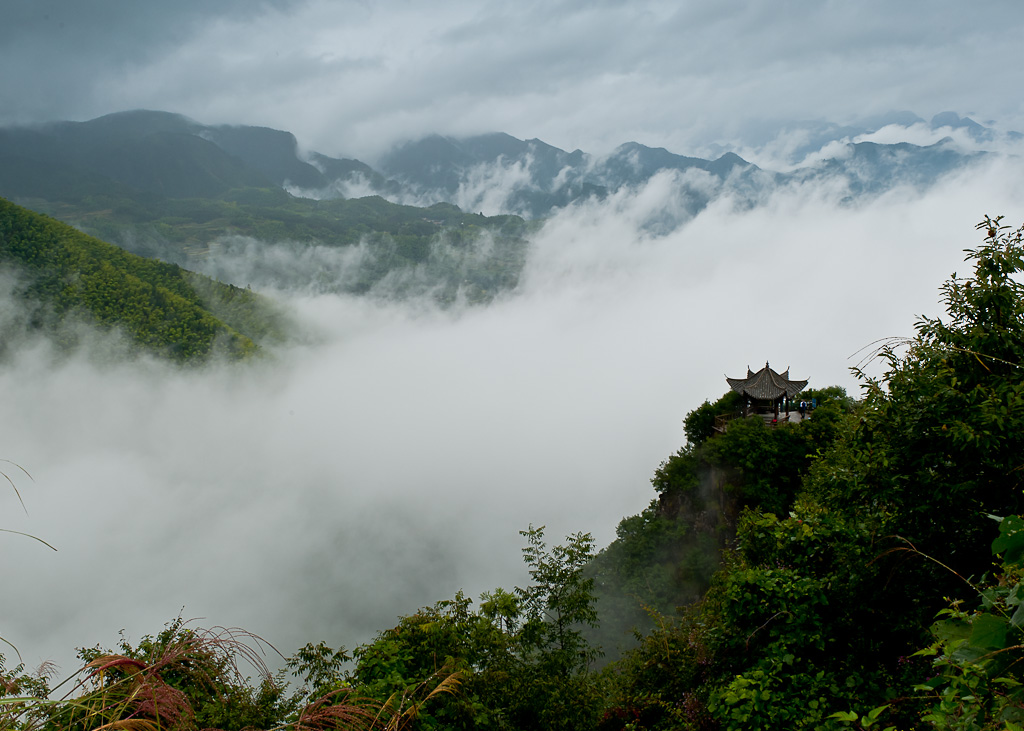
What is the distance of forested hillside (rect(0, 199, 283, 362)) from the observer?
287ft

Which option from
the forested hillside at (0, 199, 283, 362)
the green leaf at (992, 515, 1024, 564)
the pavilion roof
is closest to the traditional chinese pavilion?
the pavilion roof

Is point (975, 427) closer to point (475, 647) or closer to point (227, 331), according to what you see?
point (475, 647)

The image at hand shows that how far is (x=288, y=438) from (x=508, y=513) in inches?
2266

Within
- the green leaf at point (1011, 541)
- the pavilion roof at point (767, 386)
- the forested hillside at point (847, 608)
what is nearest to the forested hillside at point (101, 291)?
the pavilion roof at point (767, 386)

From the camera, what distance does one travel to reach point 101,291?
87500 mm

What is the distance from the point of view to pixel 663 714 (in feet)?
24.7

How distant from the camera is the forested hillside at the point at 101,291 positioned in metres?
87.6

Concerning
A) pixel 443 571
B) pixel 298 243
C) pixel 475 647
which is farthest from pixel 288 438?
pixel 475 647

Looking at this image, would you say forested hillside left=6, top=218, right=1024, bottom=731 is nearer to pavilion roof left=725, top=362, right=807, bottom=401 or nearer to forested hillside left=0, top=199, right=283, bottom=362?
pavilion roof left=725, top=362, right=807, bottom=401

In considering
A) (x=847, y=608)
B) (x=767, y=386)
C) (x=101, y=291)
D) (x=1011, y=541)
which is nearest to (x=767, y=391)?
(x=767, y=386)

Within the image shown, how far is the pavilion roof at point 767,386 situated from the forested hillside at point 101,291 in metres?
87.2

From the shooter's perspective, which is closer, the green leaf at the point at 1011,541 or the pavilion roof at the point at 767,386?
the green leaf at the point at 1011,541

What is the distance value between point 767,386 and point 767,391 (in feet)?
1.14

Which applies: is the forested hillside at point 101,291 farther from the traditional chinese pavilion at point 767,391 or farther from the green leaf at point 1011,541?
the green leaf at point 1011,541
